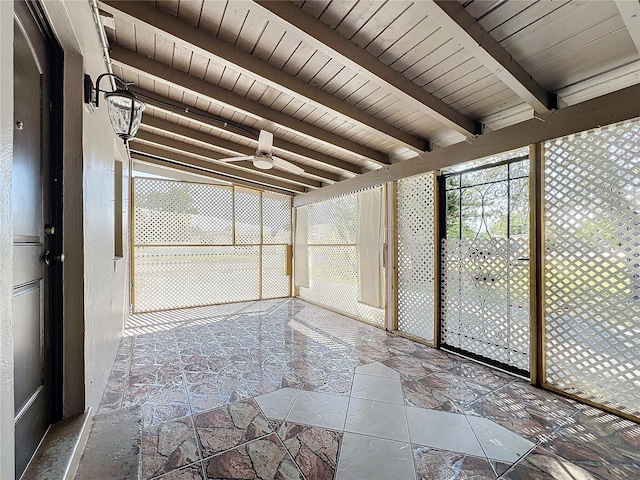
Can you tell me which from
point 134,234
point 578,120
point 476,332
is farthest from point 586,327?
point 134,234

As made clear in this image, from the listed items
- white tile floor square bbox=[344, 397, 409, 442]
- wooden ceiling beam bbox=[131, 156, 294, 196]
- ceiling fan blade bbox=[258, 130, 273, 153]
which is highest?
wooden ceiling beam bbox=[131, 156, 294, 196]

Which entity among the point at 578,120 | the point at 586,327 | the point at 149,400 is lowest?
the point at 149,400

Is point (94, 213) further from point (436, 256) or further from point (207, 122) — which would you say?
point (436, 256)

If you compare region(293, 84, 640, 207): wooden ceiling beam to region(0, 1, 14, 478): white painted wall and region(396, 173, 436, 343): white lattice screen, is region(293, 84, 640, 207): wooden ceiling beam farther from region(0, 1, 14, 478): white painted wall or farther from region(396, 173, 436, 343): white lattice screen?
region(0, 1, 14, 478): white painted wall

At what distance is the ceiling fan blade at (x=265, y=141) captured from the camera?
10.2ft

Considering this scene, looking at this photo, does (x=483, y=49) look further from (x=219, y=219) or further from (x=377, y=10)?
(x=219, y=219)

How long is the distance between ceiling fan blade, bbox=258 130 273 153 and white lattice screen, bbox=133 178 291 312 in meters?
2.86

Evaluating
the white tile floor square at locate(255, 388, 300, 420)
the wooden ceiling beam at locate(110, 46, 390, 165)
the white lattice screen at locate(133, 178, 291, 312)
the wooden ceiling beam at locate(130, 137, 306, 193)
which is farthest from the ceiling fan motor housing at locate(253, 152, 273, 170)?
the white lattice screen at locate(133, 178, 291, 312)

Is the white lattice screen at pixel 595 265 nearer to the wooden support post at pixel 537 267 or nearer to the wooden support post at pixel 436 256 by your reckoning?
the wooden support post at pixel 537 267

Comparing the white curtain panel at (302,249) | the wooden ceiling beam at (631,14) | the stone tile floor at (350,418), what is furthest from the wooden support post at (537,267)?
the white curtain panel at (302,249)

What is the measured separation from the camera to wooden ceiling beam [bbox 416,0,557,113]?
167cm

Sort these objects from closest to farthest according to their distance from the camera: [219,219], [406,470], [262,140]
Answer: [406,470]
[262,140]
[219,219]

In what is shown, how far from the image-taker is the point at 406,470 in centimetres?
157

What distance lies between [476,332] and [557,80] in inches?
96.6
